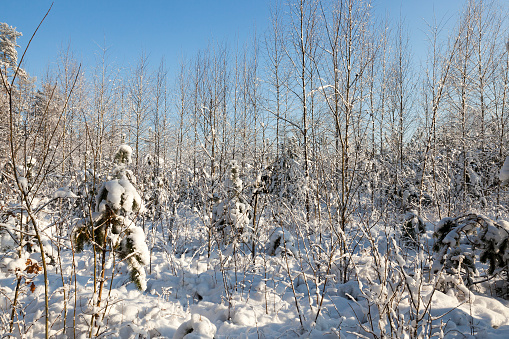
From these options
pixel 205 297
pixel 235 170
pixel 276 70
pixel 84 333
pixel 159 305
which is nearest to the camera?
pixel 84 333

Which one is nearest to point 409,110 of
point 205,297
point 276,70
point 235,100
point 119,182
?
point 276,70

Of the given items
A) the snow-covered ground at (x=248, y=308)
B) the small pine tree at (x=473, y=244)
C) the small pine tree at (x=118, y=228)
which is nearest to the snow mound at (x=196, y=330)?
the snow-covered ground at (x=248, y=308)

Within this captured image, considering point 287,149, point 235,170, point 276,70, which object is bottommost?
point 235,170

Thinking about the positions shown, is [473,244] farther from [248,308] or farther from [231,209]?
[231,209]

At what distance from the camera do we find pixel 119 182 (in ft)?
7.20

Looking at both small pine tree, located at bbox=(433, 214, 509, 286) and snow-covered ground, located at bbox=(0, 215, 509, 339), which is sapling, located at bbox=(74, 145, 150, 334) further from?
small pine tree, located at bbox=(433, 214, 509, 286)

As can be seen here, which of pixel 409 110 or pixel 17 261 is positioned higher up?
pixel 409 110

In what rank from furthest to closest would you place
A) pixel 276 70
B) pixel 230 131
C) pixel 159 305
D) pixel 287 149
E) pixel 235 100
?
pixel 235 100, pixel 230 131, pixel 276 70, pixel 287 149, pixel 159 305

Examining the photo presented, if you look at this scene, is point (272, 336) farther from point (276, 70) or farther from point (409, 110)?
point (409, 110)

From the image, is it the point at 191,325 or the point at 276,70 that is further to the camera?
the point at 276,70

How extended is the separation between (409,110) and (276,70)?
555cm

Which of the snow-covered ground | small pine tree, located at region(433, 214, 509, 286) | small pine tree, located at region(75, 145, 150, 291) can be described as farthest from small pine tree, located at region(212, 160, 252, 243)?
small pine tree, located at region(433, 214, 509, 286)

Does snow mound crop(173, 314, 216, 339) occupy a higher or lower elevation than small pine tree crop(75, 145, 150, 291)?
lower

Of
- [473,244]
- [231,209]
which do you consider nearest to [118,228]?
[231,209]
